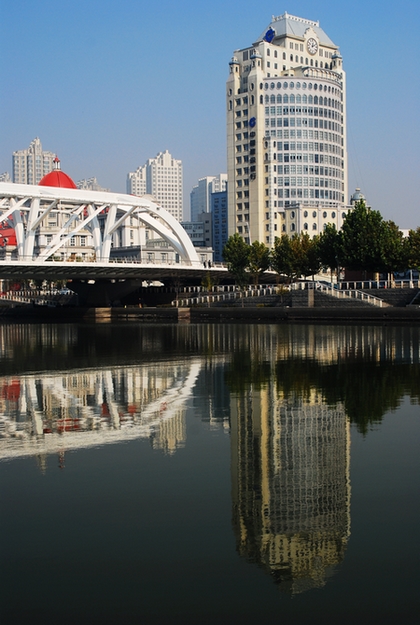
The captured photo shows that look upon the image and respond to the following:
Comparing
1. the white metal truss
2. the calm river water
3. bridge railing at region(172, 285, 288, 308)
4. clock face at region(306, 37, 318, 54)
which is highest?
clock face at region(306, 37, 318, 54)

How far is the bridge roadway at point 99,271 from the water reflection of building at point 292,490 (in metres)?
60.4

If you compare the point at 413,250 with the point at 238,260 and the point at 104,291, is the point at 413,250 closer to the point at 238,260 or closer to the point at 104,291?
the point at 238,260

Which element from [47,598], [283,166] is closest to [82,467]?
[47,598]

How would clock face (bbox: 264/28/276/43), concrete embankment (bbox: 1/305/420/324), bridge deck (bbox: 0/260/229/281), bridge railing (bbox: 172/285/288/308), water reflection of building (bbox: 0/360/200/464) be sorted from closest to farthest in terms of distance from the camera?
1. water reflection of building (bbox: 0/360/200/464)
2. concrete embankment (bbox: 1/305/420/324)
3. bridge deck (bbox: 0/260/229/281)
4. bridge railing (bbox: 172/285/288/308)
5. clock face (bbox: 264/28/276/43)

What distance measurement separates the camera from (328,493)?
16.5 m

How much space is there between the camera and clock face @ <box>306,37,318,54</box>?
171000mm

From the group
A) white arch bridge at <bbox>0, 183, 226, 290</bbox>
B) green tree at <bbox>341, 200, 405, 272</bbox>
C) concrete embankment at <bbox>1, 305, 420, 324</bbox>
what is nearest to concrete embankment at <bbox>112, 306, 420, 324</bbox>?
concrete embankment at <bbox>1, 305, 420, 324</bbox>

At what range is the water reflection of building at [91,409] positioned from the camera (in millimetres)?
21719

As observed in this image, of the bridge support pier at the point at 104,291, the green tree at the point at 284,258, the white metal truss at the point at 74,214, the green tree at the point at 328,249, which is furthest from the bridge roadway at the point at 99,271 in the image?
the green tree at the point at 328,249

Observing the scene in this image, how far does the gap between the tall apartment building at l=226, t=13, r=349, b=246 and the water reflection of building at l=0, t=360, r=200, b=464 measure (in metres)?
122

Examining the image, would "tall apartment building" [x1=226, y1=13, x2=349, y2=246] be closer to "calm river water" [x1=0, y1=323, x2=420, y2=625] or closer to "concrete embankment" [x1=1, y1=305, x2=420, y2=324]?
"concrete embankment" [x1=1, y1=305, x2=420, y2=324]

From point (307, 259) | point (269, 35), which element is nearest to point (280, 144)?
point (269, 35)

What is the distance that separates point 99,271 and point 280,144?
7741 cm

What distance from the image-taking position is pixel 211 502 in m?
15.9
